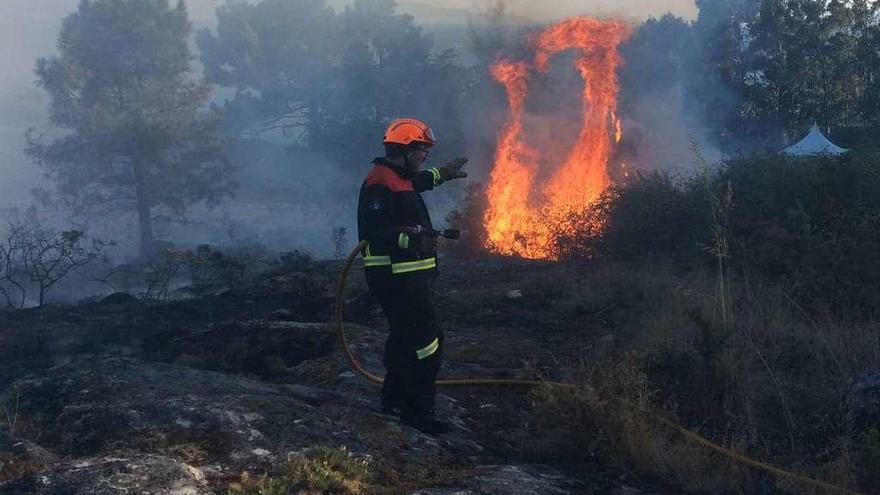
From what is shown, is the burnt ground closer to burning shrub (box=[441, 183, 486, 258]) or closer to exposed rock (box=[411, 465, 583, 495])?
exposed rock (box=[411, 465, 583, 495])

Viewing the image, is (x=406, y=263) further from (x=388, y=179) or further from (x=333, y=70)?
(x=333, y=70)

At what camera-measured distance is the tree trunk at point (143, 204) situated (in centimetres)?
2828

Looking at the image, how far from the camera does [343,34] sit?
3306cm

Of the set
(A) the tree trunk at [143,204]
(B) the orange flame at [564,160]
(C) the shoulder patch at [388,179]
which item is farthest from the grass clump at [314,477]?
(A) the tree trunk at [143,204]

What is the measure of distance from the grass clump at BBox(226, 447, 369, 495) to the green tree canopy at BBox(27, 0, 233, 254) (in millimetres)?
25489

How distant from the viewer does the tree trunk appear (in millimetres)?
28281

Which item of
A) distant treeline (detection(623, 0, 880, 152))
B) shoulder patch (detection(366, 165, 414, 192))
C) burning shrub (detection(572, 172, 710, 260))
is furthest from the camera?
distant treeline (detection(623, 0, 880, 152))

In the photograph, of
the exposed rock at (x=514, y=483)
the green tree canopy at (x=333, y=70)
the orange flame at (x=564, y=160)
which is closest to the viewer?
the exposed rock at (x=514, y=483)

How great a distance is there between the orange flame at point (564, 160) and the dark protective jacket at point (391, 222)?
11172 mm

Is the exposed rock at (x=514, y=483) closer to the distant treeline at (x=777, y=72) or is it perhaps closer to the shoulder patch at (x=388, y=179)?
the shoulder patch at (x=388, y=179)

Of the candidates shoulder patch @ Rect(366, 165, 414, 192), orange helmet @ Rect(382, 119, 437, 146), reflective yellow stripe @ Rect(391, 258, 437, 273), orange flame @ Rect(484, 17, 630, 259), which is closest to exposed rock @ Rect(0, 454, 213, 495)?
reflective yellow stripe @ Rect(391, 258, 437, 273)

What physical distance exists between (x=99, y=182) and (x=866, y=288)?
26403 mm

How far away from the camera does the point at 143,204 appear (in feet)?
93.2

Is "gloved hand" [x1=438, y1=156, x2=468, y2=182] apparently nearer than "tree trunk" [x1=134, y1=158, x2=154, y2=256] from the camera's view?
Yes
